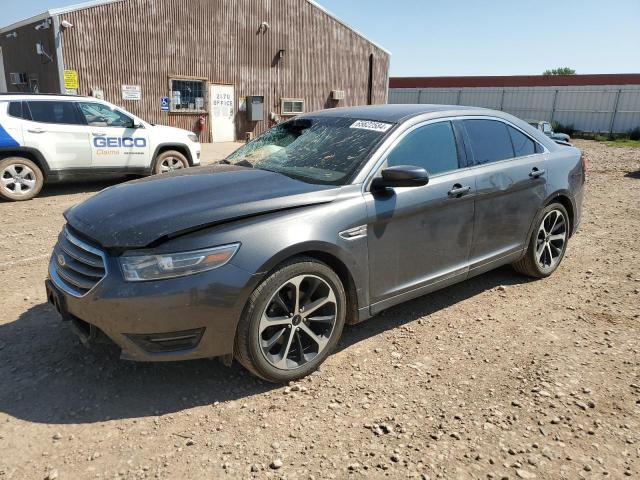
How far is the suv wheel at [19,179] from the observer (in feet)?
26.8

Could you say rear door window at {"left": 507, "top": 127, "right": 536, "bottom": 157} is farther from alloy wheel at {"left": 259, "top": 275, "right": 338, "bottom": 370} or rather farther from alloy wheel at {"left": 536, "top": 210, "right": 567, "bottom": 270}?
alloy wheel at {"left": 259, "top": 275, "right": 338, "bottom": 370}

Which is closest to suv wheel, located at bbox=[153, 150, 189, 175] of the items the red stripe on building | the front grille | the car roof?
the car roof

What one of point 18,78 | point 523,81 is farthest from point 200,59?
point 523,81

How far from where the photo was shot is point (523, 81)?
3338cm

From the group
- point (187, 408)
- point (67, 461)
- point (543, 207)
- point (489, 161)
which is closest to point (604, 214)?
point (543, 207)

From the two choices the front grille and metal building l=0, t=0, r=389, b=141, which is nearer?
the front grille

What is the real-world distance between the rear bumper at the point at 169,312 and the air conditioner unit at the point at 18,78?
1975 centimetres

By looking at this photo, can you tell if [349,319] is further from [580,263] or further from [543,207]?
[580,263]

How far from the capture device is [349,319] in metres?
3.42

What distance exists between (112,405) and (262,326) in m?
0.97

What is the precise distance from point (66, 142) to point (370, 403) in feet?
25.6

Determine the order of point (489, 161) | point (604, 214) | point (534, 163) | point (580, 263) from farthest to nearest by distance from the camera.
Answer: point (604, 214) → point (580, 263) → point (534, 163) → point (489, 161)

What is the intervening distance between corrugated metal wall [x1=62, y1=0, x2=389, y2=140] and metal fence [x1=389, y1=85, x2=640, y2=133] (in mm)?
8002

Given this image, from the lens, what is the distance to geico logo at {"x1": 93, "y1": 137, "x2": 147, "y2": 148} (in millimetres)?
8913
